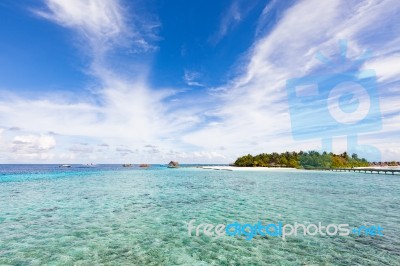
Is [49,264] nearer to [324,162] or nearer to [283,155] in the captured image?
[324,162]

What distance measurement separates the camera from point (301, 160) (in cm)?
13675

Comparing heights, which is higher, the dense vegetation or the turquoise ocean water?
the dense vegetation

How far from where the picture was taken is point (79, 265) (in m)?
9.82

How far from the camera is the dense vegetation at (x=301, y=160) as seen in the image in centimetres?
12975

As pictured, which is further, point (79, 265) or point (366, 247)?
point (366, 247)

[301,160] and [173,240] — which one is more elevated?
[301,160]

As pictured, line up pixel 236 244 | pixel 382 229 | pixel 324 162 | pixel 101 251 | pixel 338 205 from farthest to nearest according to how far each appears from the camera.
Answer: pixel 324 162, pixel 338 205, pixel 382 229, pixel 236 244, pixel 101 251

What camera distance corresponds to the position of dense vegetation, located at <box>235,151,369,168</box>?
12975cm

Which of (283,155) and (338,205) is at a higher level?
(283,155)

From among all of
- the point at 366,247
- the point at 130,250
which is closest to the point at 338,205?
the point at 366,247

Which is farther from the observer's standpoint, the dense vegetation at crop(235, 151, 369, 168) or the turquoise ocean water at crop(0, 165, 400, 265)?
the dense vegetation at crop(235, 151, 369, 168)

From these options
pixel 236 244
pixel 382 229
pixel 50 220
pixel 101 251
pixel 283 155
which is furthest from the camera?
pixel 283 155

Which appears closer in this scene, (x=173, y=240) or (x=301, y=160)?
(x=173, y=240)

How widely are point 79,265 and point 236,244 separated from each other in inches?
282
